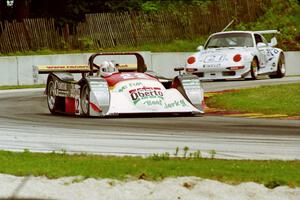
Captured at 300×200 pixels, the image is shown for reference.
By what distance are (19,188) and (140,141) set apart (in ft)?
14.9

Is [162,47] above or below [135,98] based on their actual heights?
below

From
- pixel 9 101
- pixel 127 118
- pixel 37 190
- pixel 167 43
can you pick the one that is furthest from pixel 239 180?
pixel 167 43

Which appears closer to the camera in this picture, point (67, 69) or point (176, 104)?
point (176, 104)

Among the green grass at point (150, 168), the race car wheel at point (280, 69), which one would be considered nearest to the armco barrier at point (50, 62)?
the race car wheel at point (280, 69)

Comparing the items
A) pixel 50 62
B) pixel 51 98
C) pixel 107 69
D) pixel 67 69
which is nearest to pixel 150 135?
pixel 107 69

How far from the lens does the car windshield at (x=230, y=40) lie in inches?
1118

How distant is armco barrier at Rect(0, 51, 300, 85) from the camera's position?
99.1 feet

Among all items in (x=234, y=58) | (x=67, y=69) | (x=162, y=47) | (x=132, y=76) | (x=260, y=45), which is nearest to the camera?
(x=132, y=76)

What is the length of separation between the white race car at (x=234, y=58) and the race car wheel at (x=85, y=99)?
400 inches

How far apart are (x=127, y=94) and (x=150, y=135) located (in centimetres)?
334

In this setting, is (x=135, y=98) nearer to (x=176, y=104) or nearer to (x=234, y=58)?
(x=176, y=104)

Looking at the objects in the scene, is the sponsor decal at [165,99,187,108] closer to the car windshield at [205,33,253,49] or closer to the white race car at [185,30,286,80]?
the white race car at [185,30,286,80]

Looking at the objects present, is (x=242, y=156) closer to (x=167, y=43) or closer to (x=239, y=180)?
(x=239, y=180)

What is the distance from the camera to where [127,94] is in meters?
16.9
